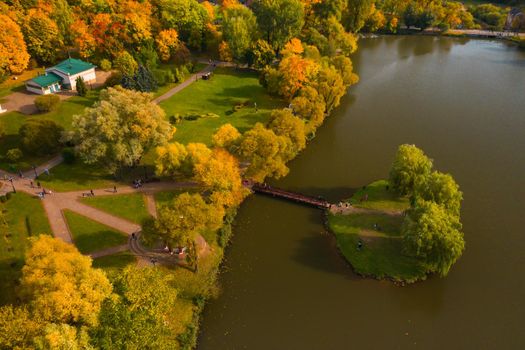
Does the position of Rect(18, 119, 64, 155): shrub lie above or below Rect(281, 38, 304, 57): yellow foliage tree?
below

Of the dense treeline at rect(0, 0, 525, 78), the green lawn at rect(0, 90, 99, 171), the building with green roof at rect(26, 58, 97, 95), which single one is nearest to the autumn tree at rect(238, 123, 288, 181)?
the green lawn at rect(0, 90, 99, 171)

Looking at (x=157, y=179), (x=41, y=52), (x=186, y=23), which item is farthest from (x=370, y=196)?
(x=41, y=52)

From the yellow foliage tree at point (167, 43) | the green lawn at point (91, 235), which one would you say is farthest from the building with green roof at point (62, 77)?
the green lawn at point (91, 235)

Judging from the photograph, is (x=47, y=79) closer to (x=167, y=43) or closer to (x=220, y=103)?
(x=167, y=43)

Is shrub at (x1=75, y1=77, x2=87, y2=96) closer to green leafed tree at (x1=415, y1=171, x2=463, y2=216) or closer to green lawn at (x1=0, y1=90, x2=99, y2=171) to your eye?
green lawn at (x1=0, y1=90, x2=99, y2=171)

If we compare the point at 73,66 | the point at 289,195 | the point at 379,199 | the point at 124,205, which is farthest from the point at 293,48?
the point at 124,205

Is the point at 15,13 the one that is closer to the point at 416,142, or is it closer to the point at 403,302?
the point at 416,142

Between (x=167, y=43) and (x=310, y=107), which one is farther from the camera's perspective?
(x=167, y=43)
